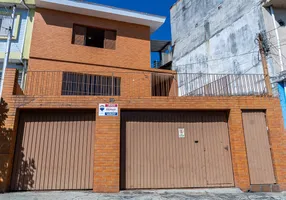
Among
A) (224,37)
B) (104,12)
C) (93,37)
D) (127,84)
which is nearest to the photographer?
(127,84)

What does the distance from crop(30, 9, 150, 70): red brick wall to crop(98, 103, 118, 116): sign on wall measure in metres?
4.24

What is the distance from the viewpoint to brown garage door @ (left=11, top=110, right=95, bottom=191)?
632 cm

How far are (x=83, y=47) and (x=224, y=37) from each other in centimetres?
713

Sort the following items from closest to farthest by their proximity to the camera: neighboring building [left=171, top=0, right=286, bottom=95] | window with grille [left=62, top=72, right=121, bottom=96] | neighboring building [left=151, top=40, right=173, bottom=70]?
→ 1. neighboring building [left=171, top=0, right=286, bottom=95]
2. window with grille [left=62, top=72, right=121, bottom=96]
3. neighboring building [left=151, top=40, right=173, bottom=70]

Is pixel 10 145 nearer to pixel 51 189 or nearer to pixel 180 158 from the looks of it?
pixel 51 189

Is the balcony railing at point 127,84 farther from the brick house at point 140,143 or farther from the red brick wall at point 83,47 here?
the brick house at point 140,143

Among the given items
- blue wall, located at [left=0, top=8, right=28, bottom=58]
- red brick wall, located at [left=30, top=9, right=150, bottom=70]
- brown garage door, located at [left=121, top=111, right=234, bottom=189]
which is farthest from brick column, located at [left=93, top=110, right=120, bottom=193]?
blue wall, located at [left=0, top=8, right=28, bottom=58]

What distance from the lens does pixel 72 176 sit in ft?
21.0

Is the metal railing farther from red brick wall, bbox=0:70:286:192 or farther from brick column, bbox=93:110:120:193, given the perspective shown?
brick column, bbox=93:110:120:193

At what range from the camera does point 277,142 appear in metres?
6.81

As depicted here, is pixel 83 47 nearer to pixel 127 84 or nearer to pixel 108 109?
pixel 127 84

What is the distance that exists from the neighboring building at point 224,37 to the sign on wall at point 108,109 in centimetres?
491

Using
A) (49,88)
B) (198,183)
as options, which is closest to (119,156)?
(198,183)

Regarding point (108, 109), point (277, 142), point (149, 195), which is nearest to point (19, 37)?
point (108, 109)
